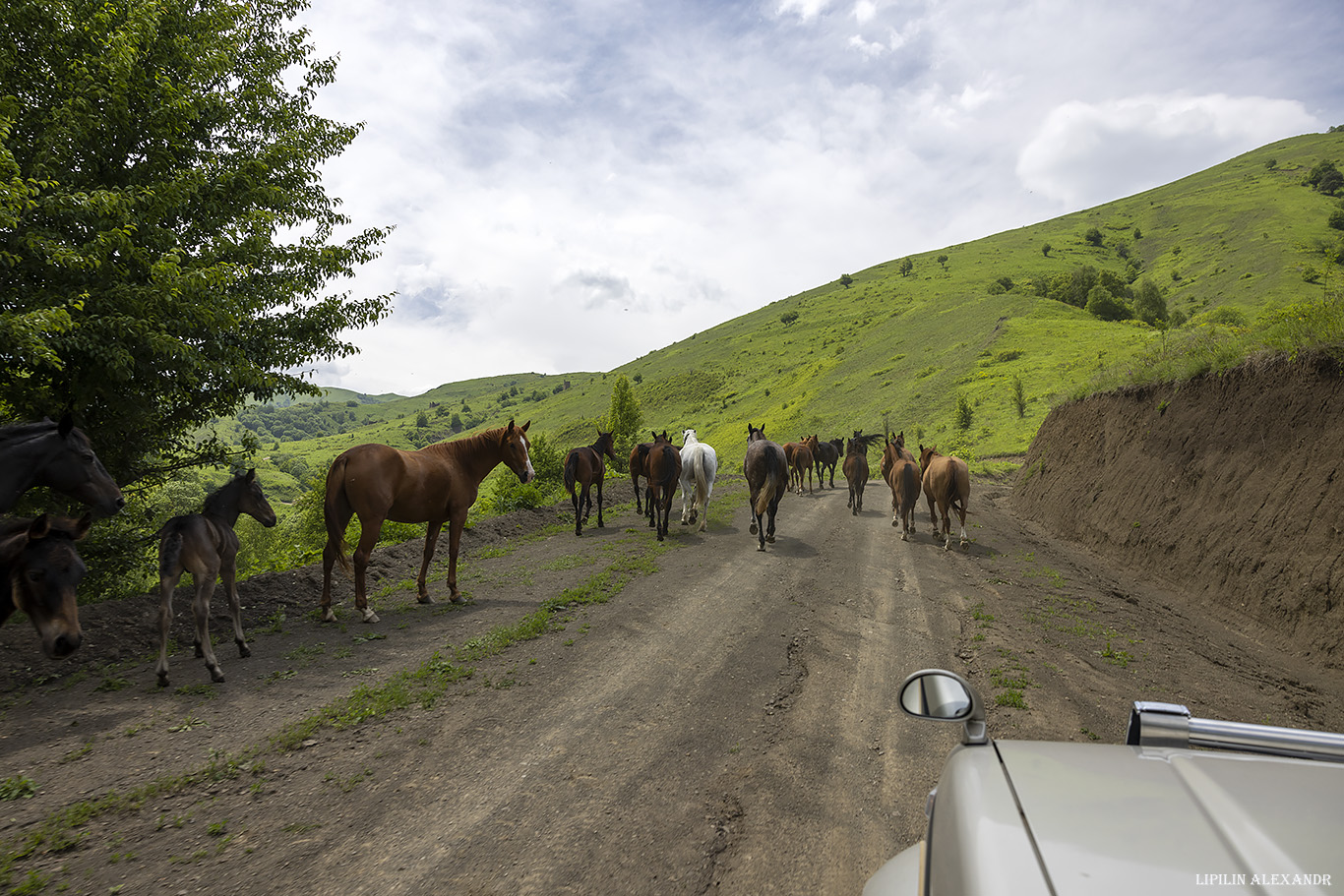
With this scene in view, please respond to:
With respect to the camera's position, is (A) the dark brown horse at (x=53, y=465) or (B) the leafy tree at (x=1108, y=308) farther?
(B) the leafy tree at (x=1108, y=308)

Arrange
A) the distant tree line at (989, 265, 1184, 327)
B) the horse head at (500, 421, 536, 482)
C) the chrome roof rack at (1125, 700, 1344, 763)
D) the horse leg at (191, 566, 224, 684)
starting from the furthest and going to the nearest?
the distant tree line at (989, 265, 1184, 327) < the horse head at (500, 421, 536, 482) < the horse leg at (191, 566, 224, 684) < the chrome roof rack at (1125, 700, 1344, 763)

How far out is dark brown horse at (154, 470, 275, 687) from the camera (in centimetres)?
601

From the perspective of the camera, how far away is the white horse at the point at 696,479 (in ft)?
50.7

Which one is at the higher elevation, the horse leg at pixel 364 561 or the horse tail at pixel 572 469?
the horse tail at pixel 572 469

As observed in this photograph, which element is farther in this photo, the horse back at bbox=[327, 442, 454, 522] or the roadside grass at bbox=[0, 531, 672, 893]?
the horse back at bbox=[327, 442, 454, 522]

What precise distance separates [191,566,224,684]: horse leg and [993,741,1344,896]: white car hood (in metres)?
7.18

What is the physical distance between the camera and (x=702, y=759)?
15.8 ft

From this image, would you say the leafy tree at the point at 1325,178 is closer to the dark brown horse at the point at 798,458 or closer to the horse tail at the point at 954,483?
the dark brown horse at the point at 798,458

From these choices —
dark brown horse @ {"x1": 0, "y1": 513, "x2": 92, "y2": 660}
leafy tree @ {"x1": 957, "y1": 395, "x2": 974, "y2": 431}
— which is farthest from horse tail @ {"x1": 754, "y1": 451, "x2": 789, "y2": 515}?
leafy tree @ {"x1": 957, "y1": 395, "x2": 974, "y2": 431}

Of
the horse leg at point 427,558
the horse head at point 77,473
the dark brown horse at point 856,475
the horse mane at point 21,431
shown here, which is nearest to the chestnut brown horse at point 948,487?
the dark brown horse at point 856,475

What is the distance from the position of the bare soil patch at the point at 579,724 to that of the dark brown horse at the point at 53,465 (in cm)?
187

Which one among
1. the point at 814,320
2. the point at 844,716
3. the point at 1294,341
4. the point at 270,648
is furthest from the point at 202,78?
the point at 814,320

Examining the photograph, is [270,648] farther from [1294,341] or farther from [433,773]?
[1294,341]

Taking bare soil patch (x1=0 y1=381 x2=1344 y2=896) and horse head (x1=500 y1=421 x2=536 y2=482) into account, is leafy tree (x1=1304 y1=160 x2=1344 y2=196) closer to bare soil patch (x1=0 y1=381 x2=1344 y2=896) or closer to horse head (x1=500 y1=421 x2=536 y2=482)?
bare soil patch (x1=0 y1=381 x2=1344 y2=896)
